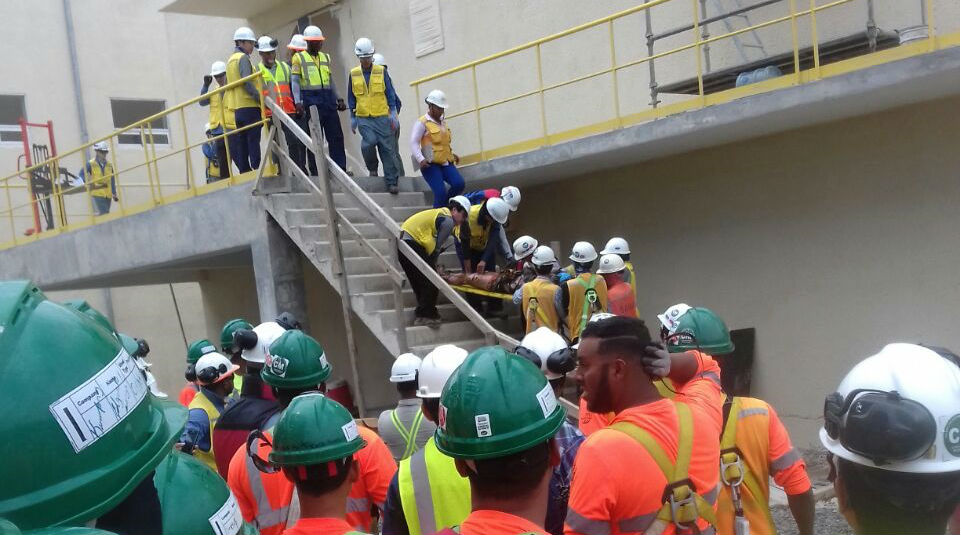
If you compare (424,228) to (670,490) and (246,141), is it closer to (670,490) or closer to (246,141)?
(246,141)

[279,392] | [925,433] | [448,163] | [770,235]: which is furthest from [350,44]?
[925,433]

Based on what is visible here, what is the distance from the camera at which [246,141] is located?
10023 millimetres

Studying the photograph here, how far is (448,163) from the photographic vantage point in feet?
31.2

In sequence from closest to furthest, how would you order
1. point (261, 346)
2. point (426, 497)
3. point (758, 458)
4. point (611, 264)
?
point (426, 497)
point (758, 458)
point (261, 346)
point (611, 264)

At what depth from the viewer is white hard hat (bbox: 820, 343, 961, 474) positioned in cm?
169

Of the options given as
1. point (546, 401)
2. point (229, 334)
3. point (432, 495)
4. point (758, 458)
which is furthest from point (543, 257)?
point (546, 401)

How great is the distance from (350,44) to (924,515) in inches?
482

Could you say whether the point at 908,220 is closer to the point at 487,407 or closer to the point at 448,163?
the point at 448,163

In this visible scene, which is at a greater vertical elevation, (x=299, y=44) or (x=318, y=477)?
(x=299, y=44)

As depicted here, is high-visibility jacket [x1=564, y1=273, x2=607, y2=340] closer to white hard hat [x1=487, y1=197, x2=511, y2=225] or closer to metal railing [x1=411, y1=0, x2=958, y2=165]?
white hard hat [x1=487, y1=197, x2=511, y2=225]

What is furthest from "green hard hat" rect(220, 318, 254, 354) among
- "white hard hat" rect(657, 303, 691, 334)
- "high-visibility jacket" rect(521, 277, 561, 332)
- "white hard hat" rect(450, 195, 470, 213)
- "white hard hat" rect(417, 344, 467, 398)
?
"white hard hat" rect(657, 303, 691, 334)

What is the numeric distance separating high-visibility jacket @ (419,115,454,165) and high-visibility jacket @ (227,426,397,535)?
6.34 metres

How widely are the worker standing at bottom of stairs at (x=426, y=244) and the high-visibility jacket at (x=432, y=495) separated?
5244mm

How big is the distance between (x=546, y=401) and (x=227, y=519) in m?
0.85
